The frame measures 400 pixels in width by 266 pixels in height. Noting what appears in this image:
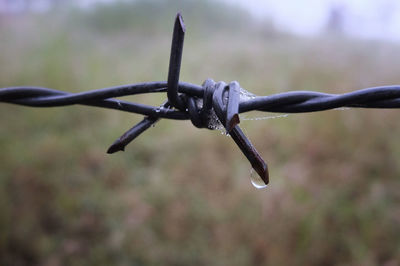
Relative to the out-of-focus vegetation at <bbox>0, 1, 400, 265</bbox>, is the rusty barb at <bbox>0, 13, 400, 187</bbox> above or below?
above

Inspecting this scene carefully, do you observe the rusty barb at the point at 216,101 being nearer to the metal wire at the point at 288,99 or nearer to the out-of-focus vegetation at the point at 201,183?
the metal wire at the point at 288,99

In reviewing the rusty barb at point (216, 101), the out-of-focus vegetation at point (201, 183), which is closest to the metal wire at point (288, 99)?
the rusty barb at point (216, 101)

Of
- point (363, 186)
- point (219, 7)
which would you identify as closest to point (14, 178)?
point (363, 186)

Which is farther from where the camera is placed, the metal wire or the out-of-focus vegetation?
the out-of-focus vegetation

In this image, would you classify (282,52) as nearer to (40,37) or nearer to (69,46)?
(69,46)

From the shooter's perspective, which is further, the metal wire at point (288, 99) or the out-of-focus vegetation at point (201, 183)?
the out-of-focus vegetation at point (201, 183)

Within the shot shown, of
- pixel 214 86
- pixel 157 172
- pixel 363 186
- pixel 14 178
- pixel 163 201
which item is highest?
pixel 214 86

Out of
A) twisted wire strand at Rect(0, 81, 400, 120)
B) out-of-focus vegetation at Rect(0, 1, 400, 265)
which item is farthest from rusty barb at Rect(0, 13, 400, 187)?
out-of-focus vegetation at Rect(0, 1, 400, 265)

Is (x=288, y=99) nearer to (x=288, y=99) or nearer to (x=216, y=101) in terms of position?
(x=288, y=99)

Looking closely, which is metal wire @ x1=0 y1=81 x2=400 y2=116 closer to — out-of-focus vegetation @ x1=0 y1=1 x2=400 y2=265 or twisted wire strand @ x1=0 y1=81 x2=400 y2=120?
twisted wire strand @ x1=0 y1=81 x2=400 y2=120
